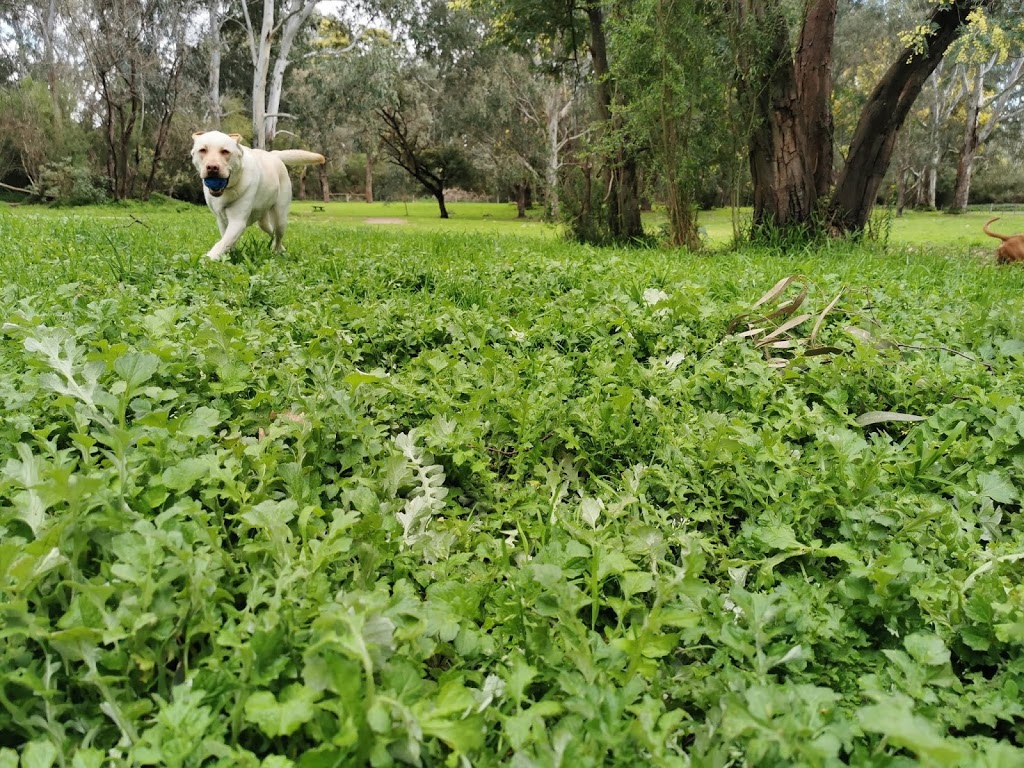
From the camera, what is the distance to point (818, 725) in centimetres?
98

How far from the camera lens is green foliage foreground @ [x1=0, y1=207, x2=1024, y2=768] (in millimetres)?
980

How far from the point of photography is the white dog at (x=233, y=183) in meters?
5.21

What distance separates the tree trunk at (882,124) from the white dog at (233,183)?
22.7 feet

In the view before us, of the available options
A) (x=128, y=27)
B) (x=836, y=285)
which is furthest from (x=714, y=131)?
(x=128, y=27)

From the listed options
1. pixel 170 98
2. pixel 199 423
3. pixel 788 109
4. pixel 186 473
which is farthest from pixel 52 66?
pixel 186 473

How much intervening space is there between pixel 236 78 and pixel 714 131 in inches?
1611

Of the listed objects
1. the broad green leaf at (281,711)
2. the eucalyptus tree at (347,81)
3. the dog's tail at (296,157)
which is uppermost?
the eucalyptus tree at (347,81)

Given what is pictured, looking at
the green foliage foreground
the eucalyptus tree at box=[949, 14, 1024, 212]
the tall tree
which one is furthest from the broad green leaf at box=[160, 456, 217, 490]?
the tall tree

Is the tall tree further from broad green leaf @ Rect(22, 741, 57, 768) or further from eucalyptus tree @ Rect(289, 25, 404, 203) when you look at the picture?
broad green leaf @ Rect(22, 741, 57, 768)

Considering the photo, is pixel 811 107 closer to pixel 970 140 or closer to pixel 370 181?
pixel 970 140

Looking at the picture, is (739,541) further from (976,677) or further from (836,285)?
(836,285)

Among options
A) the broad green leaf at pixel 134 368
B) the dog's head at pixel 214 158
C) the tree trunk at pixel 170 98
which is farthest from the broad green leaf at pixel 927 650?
the tree trunk at pixel 170 98

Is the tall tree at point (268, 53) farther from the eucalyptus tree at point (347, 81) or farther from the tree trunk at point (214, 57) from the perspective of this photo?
the tree trunk at point (214, 57)

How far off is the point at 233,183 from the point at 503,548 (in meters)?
5.04
